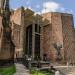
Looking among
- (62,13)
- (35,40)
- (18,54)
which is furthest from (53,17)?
(18,54)

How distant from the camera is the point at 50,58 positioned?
101 feet

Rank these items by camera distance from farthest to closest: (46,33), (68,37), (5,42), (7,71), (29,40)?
(68,37), (46,33), (29,40), (5,42), (7,71)

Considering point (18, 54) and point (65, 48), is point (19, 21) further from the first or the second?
point (65, 48)

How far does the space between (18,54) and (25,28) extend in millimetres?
3748

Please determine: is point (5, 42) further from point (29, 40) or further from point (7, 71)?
point (29, 40)

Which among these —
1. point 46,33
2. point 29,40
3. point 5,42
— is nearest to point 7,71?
point 5,42

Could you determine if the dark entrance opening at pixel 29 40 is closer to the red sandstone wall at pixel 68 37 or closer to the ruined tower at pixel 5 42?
the red sandstone wall at pixel 68 37

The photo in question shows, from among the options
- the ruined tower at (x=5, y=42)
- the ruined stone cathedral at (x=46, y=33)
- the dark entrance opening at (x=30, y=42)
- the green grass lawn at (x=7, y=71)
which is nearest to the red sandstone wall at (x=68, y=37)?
the ruined stone cathedral at (x=46, y=33)

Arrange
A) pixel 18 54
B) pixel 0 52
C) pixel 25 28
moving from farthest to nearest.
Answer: pixel 25 28 → pixel 18 54 → pixel 0 52

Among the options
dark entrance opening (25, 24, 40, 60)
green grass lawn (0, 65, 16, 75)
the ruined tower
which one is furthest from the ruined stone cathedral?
green grass lawn (0, 65, 16, 75)

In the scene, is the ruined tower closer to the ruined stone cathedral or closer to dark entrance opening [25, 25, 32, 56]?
the ruined stone cathedral

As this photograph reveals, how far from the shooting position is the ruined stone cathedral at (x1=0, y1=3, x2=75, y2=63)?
3010 cm

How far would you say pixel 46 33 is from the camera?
103ft

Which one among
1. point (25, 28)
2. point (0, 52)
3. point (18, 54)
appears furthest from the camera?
point (25, 28)
